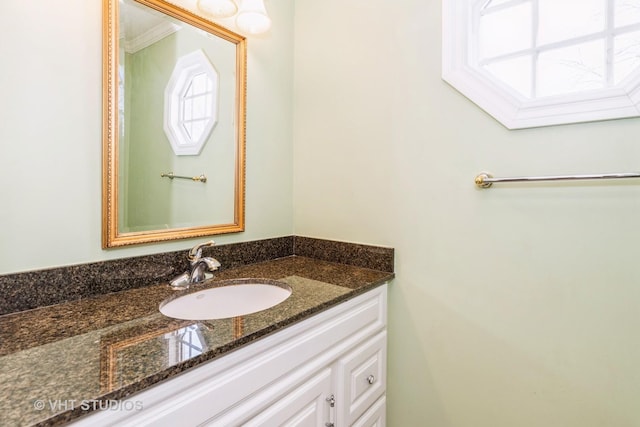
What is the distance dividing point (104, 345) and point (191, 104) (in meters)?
0.93

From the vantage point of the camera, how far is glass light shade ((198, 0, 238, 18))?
1.19m

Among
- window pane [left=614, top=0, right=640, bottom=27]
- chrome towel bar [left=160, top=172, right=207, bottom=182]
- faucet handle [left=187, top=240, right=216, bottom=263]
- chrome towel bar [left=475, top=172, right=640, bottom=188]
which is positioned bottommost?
faucet handle [left=187, top=240, right=216, bottom=263]

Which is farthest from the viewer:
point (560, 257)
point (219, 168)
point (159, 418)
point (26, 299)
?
point (219, 168)

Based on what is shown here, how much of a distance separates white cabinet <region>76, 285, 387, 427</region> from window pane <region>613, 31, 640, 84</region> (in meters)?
1.01

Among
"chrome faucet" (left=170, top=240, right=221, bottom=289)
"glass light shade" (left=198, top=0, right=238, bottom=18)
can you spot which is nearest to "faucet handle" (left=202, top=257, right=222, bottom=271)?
"chrome faucet" (left=170, top=240, right=221, bottom=289)

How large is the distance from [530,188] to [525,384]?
25.5 inches

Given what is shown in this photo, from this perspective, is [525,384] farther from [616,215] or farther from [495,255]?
[616,215]

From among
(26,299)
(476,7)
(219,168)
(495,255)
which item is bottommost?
(26,299)

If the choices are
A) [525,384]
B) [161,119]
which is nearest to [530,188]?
[525,384]

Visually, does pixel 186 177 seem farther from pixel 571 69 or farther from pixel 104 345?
pixel 571 69

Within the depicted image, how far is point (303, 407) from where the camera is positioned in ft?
2.88

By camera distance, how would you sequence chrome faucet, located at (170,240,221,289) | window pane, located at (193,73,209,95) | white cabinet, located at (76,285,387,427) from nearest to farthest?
white cabinet, located at (76,285,387,427) → chrome faucet, located at (170,240,221,289) → window pane, located at (193,73,209,95)

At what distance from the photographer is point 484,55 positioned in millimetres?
1156

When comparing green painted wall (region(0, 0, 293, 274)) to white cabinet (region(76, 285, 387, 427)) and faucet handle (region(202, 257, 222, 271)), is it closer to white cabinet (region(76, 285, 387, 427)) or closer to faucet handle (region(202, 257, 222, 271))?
faucet handle (region(202, 257, 222, 271))
